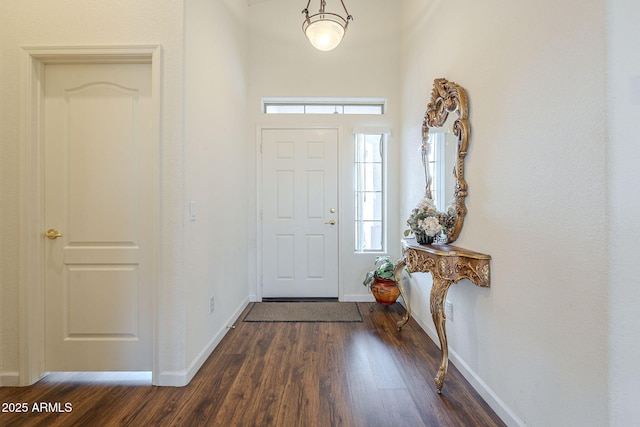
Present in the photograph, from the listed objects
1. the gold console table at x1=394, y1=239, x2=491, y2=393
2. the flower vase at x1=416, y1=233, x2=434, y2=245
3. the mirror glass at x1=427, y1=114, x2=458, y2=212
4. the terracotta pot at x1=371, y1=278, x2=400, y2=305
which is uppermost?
the mirror glass at x1=427, y1=114, x2=458, y2=212

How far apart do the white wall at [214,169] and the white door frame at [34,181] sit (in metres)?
0.19

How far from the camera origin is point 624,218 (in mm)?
1036

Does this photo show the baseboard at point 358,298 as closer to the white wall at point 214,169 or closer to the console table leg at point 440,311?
the white wall at point 214,169

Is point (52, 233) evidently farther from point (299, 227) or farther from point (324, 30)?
point (324, 30)

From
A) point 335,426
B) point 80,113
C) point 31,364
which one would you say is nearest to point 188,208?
point 80,113

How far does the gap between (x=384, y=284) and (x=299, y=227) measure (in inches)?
47.7

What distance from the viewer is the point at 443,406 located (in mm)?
1705

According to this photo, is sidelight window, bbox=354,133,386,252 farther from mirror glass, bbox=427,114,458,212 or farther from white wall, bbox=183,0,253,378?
white wall, bbox=183,0,253,378

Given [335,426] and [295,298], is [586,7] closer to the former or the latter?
[335,426]

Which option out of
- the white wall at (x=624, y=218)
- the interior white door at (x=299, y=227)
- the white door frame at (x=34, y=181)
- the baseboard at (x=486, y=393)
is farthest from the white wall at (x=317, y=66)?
the white wall at (x=624, y=218)

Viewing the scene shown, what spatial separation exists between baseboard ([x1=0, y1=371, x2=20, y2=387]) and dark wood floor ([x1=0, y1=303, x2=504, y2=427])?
4 cm

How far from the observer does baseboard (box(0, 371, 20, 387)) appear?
1.90 metres

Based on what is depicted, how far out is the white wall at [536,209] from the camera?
109 centimetres

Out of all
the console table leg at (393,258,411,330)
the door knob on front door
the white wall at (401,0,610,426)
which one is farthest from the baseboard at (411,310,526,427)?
the door knob on front door
